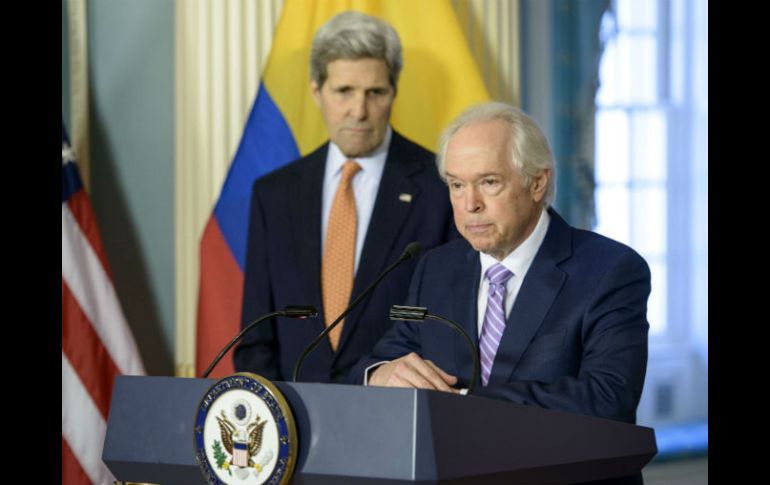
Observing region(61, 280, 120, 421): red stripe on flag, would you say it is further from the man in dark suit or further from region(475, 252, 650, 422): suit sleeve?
region(475, 252, 650, 422): suit sleeve

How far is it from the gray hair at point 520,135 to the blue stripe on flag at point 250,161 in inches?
A: 67.5

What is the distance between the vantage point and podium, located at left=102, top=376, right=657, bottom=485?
1605mm

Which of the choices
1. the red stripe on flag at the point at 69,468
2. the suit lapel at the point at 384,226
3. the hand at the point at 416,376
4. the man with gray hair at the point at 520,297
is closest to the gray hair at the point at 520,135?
the man with gray hair at the point at 520,297

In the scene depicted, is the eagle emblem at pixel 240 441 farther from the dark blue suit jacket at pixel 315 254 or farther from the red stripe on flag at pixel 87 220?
the red stripe on flag at pixel 87 220

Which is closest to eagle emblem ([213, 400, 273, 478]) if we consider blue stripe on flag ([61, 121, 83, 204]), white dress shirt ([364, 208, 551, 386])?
white dress shirt ([364, 208, 551, 386])

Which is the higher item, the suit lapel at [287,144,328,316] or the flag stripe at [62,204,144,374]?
the suit lapel at [287,144,328,316]

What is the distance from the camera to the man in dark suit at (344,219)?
361cm

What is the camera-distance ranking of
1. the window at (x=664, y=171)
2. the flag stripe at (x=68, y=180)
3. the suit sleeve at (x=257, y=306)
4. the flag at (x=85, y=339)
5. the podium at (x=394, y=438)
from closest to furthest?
the podium at (x=394, y=438)
the suit sleeve at (x=257, y=306)
the flag at (x=85, y=339)
the flag stripe at (x=68, y=180)
the window at (x=664, y=171)

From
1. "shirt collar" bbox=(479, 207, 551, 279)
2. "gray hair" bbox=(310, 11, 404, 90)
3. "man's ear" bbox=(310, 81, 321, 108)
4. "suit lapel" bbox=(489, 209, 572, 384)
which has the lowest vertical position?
"suit lapel" bbox=(489, 209, 572, 384)

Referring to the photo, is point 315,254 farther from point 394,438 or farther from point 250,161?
point 394,438

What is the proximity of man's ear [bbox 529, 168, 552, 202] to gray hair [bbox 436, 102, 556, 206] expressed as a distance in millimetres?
16

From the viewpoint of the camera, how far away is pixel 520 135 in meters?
2.46

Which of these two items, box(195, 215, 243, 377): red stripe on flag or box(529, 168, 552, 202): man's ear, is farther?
box(195, 215, 243, 377): red stripe on flag

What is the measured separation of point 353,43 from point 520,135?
1.45 metres
